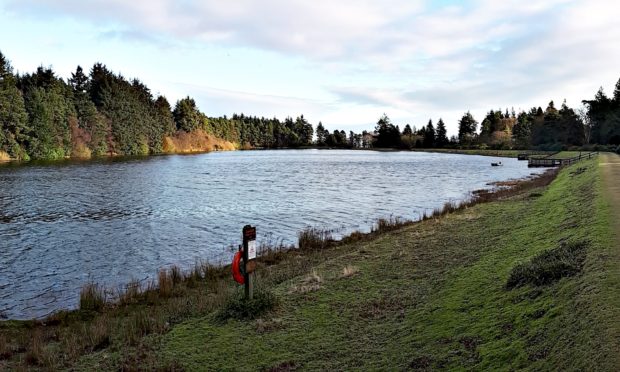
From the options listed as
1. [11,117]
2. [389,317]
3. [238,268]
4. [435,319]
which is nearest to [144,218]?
[238,268]

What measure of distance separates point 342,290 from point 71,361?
6150 millimetres

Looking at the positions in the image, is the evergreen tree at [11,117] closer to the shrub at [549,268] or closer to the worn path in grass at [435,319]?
the worn path in grass at [435,319]

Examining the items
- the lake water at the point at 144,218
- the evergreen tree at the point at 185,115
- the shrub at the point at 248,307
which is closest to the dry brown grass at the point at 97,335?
the shrub at the point at 248,307

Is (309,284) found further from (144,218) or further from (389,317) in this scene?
(144,218)

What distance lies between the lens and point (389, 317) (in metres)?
9.23

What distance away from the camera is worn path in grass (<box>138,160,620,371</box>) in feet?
20.5

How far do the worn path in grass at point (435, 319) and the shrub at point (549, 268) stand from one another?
8.0 inches

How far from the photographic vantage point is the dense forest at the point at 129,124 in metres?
81.1

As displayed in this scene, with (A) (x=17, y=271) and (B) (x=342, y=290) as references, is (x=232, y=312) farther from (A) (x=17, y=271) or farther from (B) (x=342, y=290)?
(A) (x=17, y=271)

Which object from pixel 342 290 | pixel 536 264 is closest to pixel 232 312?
pixel 342 290

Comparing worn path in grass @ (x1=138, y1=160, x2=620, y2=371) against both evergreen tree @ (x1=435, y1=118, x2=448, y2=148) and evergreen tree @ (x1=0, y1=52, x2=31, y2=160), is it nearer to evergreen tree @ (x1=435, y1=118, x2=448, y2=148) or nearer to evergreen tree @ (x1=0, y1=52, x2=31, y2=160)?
evergreen tree @ (x1=0, y1=52, x2=31, y2=160)

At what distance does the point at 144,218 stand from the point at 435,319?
22.9 m

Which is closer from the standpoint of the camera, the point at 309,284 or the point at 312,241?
the point at 309,284

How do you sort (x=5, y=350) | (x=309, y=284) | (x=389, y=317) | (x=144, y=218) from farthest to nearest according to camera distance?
(x=144, y=218), (x=309, y=284), (x=5, y=350), (x=389, y=317)
